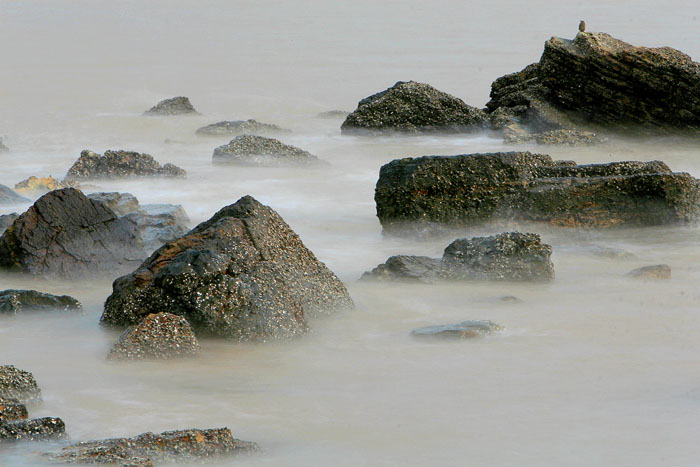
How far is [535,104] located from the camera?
12.6 metres

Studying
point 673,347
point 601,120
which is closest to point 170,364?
point 673,347

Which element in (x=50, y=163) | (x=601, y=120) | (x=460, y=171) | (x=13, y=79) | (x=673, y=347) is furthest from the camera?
(x=13, y=79)

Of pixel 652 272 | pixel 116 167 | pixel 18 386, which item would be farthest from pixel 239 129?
pixel 18 386

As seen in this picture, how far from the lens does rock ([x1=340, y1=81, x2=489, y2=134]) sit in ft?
42.3

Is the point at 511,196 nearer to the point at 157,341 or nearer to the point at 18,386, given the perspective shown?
the point at 157,341

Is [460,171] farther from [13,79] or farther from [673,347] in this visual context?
[13,79]

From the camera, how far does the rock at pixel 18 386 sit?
4121 mm

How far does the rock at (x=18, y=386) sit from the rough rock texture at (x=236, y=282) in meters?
0.93

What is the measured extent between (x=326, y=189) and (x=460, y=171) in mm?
2372

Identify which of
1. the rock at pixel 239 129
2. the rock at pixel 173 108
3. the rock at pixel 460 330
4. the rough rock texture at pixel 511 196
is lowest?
the rock at pixel 460 330

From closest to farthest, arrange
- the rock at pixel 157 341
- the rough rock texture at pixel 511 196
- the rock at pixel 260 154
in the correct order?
the rock at pixel 157 341, the rough rock texture at pixel 511 196, the rock at pixel 260 154

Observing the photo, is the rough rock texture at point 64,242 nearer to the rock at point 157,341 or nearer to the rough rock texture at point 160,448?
the rock at point 157,341

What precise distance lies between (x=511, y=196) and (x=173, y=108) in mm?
8039

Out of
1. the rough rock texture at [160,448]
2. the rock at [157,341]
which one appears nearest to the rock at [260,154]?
the rock at [157,341]
